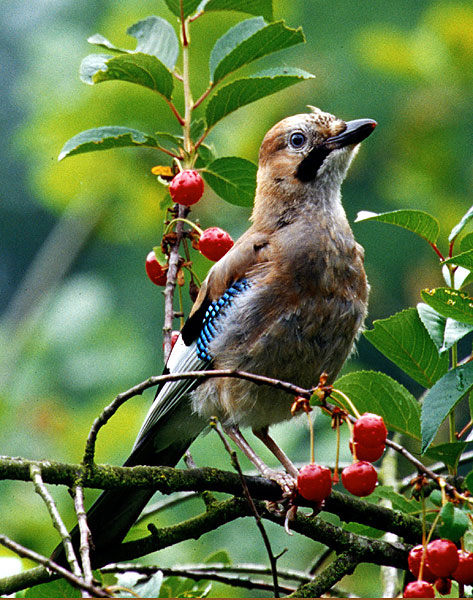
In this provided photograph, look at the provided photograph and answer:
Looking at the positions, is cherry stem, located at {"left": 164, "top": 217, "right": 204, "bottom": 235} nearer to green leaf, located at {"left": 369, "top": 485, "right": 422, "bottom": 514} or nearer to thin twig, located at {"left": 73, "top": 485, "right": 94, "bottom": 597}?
green leaf, located at {"left": 369, "top": 485, "right": 422, "bottom": 514}

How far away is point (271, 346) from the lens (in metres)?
3.16

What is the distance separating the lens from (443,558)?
77.1 inches

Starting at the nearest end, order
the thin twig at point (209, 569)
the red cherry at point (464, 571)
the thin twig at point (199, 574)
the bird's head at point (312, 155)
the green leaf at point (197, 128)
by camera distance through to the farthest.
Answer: the red cherry at point (464, 571) → the thin twig at point (199, 574) → the thin twig at point (209, 569) → the green leaf at point (197, 128) → the bird's head at point (312, 155)

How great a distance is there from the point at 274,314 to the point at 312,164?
73cm

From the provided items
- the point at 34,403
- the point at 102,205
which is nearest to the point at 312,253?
the point at 34,403

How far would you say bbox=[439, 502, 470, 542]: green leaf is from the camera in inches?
73.7

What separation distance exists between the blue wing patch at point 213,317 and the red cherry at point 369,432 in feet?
4.33

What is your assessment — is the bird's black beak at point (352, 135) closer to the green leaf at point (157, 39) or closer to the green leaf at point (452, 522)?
the green leaf at point (157, 39)

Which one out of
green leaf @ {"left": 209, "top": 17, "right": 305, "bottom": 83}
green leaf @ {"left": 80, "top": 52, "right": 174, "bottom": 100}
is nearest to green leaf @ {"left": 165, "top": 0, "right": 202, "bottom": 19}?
green leaf @ {"left": 209, "top": 17, "right": 305, "bottom": 83}

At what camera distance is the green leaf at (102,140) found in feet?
10.2

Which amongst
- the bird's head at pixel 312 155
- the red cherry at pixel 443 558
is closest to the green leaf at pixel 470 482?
the red cherry at pixel 443 558

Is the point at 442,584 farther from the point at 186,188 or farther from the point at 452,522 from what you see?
the point at 186,188

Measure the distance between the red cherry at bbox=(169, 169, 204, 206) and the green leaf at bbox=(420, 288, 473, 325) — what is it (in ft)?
3.58

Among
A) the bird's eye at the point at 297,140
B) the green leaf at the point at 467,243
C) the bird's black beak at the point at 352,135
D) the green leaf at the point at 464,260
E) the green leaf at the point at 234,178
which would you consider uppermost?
the bird's eye at the point at 297,140
